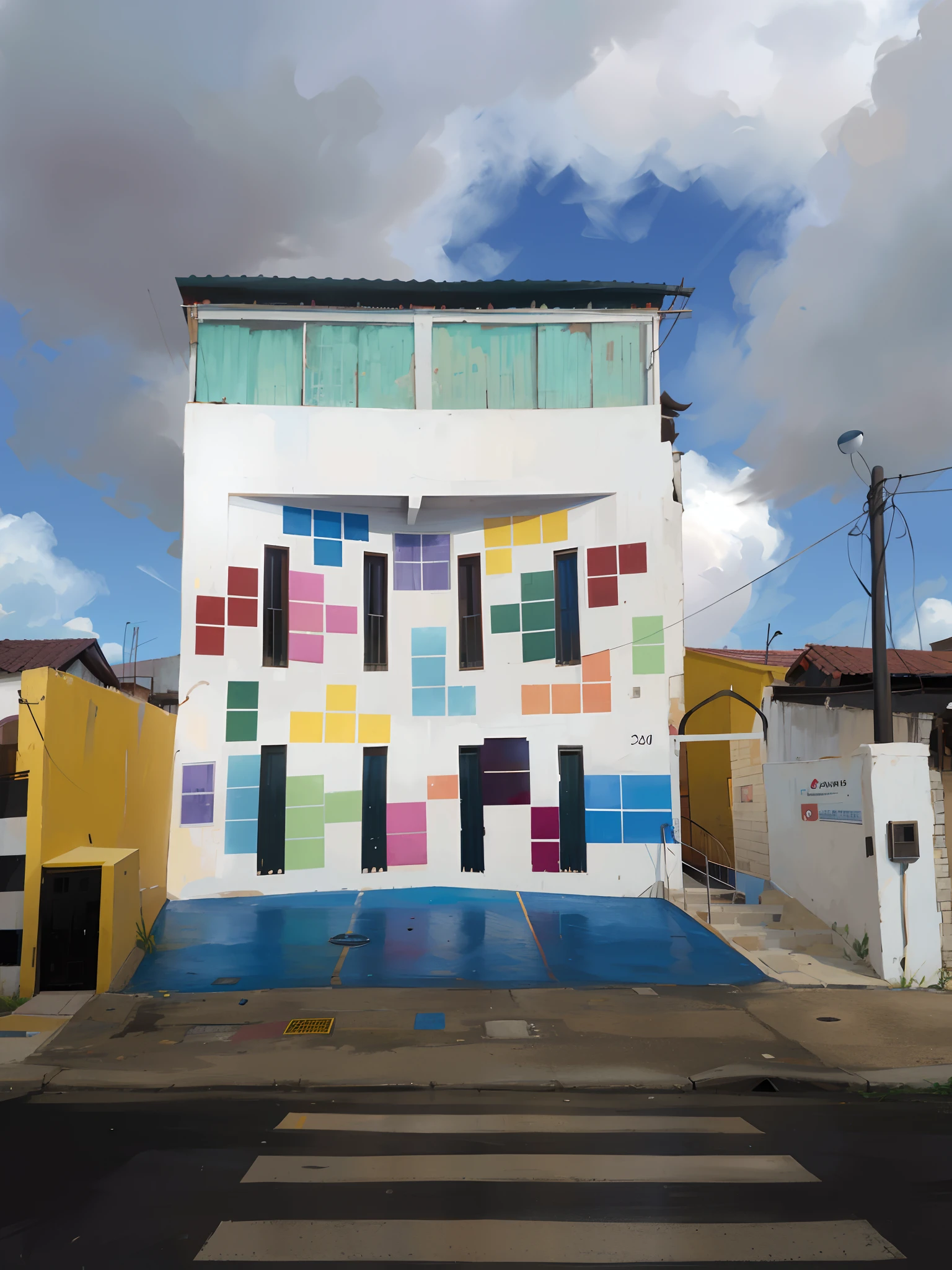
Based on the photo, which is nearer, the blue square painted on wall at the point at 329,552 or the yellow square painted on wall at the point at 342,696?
the yellow square painted on wall at the point at 342,696

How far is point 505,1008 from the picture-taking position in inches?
398

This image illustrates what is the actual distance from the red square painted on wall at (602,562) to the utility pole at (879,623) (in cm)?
623

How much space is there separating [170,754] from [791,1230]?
44.5 ft

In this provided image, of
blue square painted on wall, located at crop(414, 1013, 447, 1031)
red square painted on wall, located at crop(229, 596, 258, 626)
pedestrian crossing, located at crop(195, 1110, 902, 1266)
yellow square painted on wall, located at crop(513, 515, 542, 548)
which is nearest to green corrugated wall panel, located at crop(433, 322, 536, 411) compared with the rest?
yellow square painted on wall, located at crop(513, 515, 542, 548)

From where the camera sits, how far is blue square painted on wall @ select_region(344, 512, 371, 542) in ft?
59.0

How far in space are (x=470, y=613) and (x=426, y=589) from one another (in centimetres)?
103

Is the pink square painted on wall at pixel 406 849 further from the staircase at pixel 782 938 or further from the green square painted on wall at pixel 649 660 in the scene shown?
the green square painted on wall at pixel 649 660

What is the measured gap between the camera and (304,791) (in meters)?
17.1

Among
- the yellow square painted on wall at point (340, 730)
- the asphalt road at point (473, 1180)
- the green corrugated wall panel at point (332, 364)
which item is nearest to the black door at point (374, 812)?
the yellow square painted on wall at point (340, 730)

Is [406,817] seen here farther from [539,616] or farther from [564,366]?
[564,366]

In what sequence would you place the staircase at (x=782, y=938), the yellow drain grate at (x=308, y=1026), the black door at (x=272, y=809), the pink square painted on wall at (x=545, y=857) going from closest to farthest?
the yellow drain grate at (x=308, y=1026) → the staircase at (x=782, y=938) → the black door at (x=272, y=809) → the pink square painted on wall at (x=545, y=857)

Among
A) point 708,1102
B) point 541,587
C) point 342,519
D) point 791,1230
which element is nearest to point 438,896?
point 541,587

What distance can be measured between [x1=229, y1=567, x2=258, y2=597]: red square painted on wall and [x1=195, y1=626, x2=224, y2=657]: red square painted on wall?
2.52 feet

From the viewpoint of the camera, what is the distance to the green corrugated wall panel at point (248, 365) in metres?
17.9
